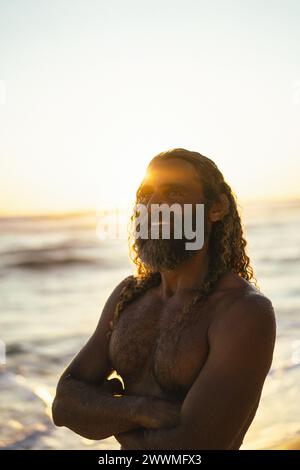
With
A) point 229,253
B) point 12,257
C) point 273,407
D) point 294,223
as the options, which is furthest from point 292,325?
point 294,223

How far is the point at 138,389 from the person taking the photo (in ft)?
10.4

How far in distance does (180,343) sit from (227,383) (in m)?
0.29

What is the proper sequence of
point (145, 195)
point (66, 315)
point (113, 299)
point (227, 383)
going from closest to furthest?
point (227, 383)
point (145, 195)
point (113, 299)
point (66, 315)

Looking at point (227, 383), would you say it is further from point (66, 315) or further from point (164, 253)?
point (66, 315)

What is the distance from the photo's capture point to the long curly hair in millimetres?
3275

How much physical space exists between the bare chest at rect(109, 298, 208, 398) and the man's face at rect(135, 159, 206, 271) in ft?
0.73

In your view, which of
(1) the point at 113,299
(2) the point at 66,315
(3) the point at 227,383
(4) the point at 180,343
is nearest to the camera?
(3) the point at 227,383

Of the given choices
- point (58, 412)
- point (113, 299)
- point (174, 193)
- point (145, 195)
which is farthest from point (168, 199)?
point (58, 412)

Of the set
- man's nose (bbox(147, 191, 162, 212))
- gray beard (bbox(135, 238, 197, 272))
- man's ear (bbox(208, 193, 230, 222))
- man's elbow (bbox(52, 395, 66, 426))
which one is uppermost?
man's nose (bbox(147, 191, 162, 212))

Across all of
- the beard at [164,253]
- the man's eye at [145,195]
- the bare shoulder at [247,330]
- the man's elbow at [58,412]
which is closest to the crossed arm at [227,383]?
the bare shoulder at [247,330]

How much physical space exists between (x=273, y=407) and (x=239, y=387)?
5.15 meters

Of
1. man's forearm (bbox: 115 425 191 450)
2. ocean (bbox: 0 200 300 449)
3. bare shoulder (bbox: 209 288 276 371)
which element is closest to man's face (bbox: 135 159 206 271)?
Result: bare shoulder (bbox: 209 288 276 371)

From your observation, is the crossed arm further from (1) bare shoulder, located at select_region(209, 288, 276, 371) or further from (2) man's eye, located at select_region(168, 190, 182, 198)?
(2) man's eye, located at select_region(168, 190, 182, 198)

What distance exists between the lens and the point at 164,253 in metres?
3.22
